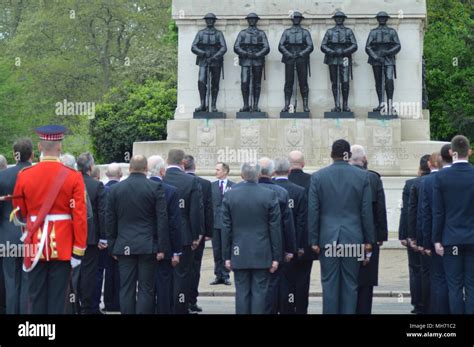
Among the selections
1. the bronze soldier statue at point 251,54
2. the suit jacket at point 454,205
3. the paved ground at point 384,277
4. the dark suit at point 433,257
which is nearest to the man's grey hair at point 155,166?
the dark suit at point 433,257

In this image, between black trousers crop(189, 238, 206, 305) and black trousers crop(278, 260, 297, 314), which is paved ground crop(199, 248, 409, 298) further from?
black trousers crop(278, 260, 297, 314)

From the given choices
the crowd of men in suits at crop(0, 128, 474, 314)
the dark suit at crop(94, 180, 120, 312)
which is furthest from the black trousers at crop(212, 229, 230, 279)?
the crowd of men in suits at crop(0, 128, 474, 314)

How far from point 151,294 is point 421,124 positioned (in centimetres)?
1836

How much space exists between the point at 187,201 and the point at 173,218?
1.77 meters

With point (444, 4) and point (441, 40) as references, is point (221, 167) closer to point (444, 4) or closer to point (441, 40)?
point (441, 40)

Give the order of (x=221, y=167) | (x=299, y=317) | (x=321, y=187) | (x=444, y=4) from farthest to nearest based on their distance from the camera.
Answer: (x=444, y=4) → (x=221, y=167) → (x=321, y=187) → (x=299, y=317)

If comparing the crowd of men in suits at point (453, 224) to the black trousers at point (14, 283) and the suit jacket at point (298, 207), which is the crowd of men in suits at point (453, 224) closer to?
the suit jacket at point (298, 207)

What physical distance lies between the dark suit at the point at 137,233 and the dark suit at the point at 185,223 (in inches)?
59.5

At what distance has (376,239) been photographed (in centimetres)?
1583

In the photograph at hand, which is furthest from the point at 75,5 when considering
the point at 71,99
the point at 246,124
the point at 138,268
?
the point at 138,268

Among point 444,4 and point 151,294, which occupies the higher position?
point 444,4

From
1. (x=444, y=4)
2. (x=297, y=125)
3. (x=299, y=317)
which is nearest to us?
(x=299, y=317)

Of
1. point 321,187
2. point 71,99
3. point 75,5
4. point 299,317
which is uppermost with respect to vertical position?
point 75,5

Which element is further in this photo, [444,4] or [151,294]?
[444,4]
